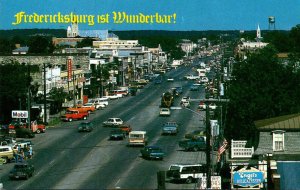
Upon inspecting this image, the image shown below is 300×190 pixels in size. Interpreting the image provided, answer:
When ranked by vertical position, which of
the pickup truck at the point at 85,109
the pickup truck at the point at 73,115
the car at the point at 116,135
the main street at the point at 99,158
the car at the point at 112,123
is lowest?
the main street at the point at 99,158

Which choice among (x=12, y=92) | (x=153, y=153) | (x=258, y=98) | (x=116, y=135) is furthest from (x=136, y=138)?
(x=12, y=92)

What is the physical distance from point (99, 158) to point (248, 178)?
26932 mm

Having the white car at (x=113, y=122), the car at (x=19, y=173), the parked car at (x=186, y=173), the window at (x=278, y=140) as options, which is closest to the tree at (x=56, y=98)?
the white car at (x=113, y=122)

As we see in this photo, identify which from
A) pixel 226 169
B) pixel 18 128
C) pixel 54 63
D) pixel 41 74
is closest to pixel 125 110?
pixel 41 74

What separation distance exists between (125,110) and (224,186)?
71199 millimetres

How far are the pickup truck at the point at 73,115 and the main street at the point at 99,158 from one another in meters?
1.22

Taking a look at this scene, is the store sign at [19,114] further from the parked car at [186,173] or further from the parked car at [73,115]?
the parked car at [186,173]

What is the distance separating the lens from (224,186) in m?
46.4

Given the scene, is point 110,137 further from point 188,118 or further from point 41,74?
point 41,74

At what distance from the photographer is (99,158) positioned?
6694 cm

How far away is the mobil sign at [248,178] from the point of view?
40906 millimetres

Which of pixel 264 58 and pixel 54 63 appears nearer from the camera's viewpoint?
A: pixel 264 58

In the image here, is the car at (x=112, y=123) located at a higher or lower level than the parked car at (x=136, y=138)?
higher

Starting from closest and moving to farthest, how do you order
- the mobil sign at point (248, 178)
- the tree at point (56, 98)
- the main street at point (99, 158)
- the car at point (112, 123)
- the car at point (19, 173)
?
the mobil sign at point (248, 178), the main street at point (99, 158), the car at point (19, 173), the car at point (112, 123), the tree at point (56, 98)
